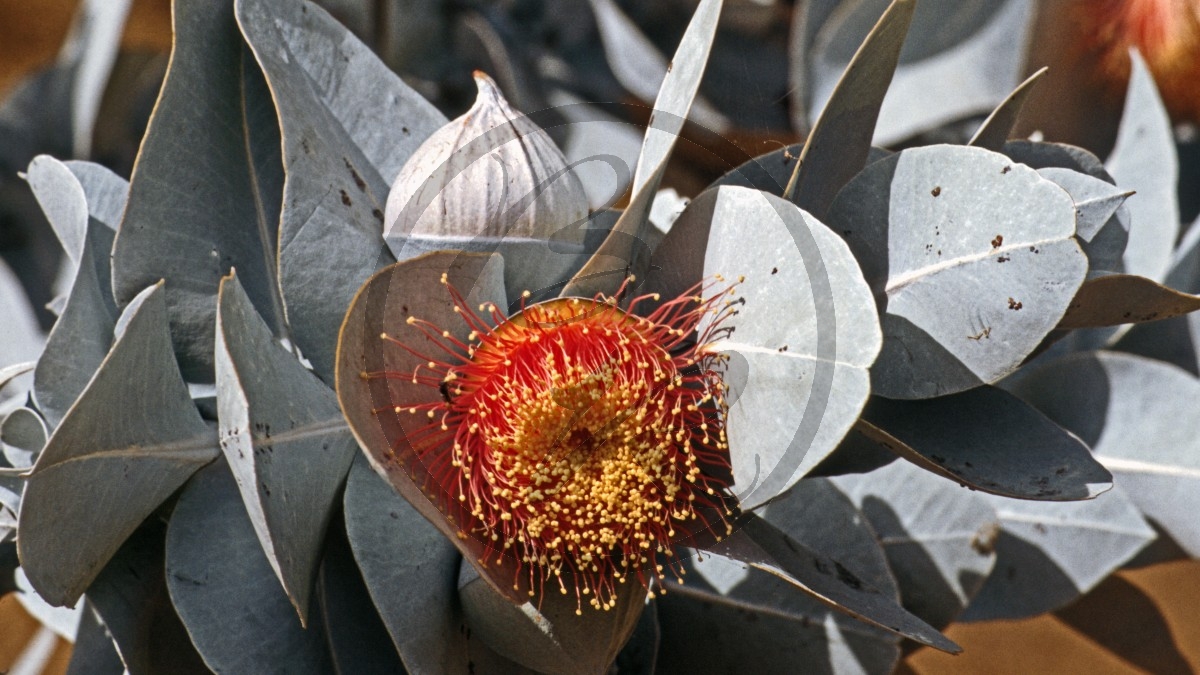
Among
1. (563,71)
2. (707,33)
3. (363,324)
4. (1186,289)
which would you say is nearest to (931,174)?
(707,33)

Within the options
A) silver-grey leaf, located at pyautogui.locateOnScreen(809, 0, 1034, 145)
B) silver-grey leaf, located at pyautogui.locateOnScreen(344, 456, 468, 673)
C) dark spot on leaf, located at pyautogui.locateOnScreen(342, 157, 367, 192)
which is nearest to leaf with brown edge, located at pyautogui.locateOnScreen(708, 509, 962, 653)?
silver-grey leaf, located at pyautogui.locateOnScreen(344, 456, 468, 673)

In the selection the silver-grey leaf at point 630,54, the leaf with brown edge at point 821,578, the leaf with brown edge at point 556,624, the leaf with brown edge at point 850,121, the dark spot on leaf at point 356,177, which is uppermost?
the leaf with brown edge at point 850,121

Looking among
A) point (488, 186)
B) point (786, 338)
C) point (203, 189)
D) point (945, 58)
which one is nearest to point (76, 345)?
point (203, 189)

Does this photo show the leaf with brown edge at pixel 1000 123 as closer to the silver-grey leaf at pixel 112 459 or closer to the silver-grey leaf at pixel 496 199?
the silver-grey leaf at pixel 496 199

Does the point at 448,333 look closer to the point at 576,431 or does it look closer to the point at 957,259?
the point at 576,431

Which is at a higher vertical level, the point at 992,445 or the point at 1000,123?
the point at 1000,123

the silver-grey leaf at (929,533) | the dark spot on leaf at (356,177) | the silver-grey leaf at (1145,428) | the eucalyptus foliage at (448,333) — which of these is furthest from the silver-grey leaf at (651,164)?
the silver-grey leaf at (1145,428)

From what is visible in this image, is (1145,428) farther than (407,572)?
Yes

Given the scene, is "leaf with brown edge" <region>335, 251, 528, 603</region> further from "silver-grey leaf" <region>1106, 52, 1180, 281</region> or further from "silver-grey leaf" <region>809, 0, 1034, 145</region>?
"silver-grey leaf" <region>809, 0, 1034, 145</region>
